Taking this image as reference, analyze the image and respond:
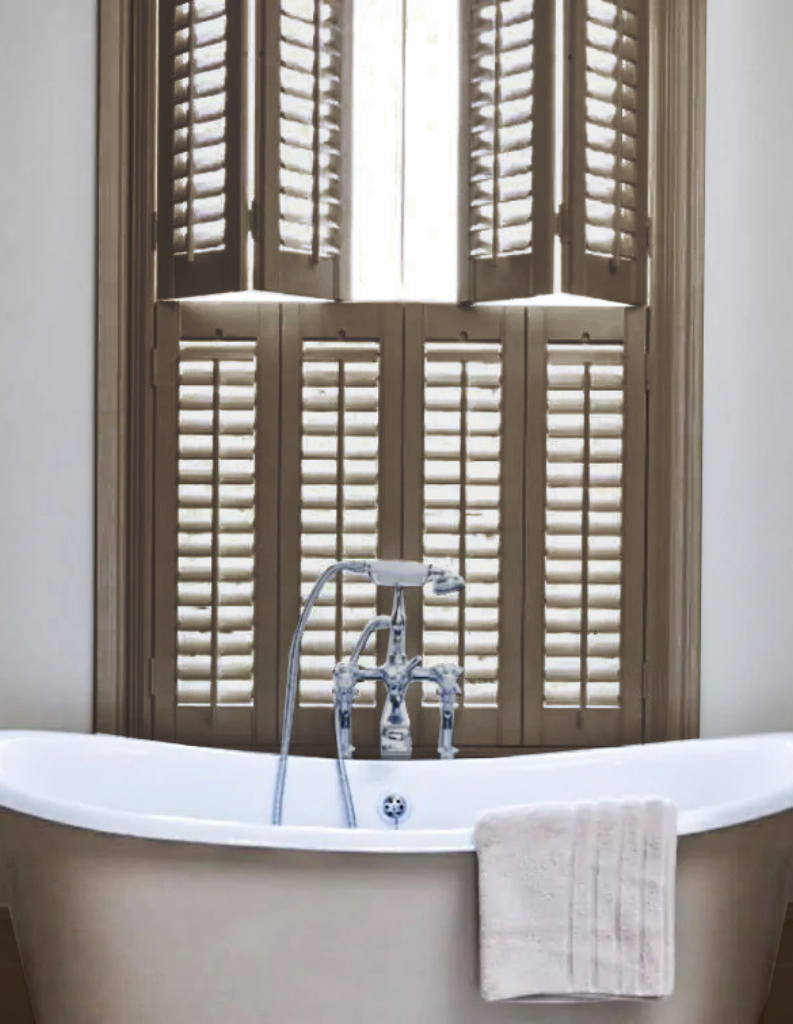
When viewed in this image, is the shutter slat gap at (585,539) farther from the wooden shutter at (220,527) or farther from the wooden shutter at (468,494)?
the wooden shutter at (220,527)

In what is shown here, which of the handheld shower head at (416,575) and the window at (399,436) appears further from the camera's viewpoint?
the window at (399,436)

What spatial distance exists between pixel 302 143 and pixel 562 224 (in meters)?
0.55

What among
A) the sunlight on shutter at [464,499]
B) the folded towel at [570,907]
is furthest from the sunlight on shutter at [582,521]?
the folded towel at [570,907]

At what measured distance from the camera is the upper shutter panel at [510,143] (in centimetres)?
223

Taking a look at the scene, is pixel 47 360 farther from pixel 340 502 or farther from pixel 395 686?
pixel 395 686

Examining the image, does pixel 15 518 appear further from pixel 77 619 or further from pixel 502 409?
pixel 502 409

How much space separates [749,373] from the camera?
2318 mm

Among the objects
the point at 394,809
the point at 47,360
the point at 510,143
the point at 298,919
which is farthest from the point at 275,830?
the point at 510,143

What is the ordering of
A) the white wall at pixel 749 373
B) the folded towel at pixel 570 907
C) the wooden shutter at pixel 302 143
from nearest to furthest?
the folded towel at pixel 570 907, the wooden shutter at pixel 302 143, the white wall at pixel 749 373

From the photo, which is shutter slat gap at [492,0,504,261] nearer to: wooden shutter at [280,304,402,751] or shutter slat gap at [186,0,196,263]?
wooden shutter at [280,304,402,751]

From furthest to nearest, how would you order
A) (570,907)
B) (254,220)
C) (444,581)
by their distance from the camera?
(254,220) < (444,581) < (570,907)

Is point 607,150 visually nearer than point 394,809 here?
No

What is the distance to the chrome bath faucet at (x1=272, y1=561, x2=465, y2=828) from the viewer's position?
6.84ft

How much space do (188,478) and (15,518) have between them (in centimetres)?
37
